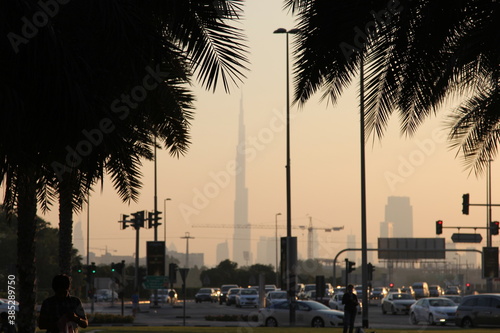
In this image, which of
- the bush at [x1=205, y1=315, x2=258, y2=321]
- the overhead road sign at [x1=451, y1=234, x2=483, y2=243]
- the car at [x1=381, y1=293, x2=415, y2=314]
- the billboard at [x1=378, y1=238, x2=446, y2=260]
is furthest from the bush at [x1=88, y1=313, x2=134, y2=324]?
the billboard at [x1=378, y1=238, x2=446, y2=260]

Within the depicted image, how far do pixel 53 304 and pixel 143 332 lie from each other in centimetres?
1992

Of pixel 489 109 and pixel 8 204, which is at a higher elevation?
pixel 489 109

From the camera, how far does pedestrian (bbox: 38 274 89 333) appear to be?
34.6 feet

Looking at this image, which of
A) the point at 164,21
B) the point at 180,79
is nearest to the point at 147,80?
the point at 164,21

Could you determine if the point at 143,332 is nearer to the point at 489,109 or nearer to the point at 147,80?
the point at 489,109

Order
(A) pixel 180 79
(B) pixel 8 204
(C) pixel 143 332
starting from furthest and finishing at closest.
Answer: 1. (C) pixel 143 332
2. (B) pixel 8 204
3. (A) pixel 180 79

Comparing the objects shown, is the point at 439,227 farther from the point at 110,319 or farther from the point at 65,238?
the point at 65,238

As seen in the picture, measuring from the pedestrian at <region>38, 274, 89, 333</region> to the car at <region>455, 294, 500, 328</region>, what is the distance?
94.3 ft

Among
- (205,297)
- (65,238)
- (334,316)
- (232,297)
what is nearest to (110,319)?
(334,316)

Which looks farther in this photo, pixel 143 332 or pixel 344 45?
pixel 143 332

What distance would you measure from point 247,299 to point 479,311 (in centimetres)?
3215

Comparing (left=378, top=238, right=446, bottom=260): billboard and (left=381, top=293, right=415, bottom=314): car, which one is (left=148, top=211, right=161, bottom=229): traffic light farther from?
(left=378, top=238, right=446, bottom=260): billboard

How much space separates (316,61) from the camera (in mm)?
12766

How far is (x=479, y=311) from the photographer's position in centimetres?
3706
